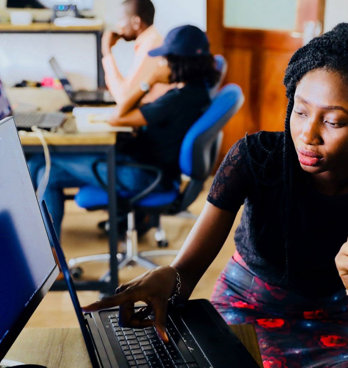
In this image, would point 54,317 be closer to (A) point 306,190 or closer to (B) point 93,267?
(B) point 93,267

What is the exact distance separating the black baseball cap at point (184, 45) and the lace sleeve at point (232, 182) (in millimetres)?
1466

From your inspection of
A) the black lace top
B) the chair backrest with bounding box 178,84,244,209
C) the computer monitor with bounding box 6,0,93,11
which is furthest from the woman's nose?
the computer monitor with bounding box 6,0,93,11

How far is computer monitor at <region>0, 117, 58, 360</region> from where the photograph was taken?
2.81 ft

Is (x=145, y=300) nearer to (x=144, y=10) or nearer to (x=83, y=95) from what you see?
(x=83, y=95)

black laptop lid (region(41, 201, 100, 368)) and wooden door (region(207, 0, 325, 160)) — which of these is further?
wooden door (region(207, 0, 325, 160))

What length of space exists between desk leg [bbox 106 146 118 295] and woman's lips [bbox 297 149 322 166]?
132 cm

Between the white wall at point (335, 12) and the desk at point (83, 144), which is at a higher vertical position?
the white wall at point (335, 12)

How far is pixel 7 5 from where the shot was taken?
3.71 meters

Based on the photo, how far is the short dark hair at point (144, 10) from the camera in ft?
11.4

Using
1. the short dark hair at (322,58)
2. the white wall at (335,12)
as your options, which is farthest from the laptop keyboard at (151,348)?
the white wall at (335,12)

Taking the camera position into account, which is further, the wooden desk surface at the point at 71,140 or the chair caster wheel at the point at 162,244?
the chair caster wheel at the point at 162,244

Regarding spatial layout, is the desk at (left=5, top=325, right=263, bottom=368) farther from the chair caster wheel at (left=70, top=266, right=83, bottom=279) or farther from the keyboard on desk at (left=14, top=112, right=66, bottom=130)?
the chair caster wheel at (left=70, top=266, right=83, bottom=279)

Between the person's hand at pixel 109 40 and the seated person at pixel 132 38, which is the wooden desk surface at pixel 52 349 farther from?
the person's hand at pixel 109 40

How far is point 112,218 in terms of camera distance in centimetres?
247
